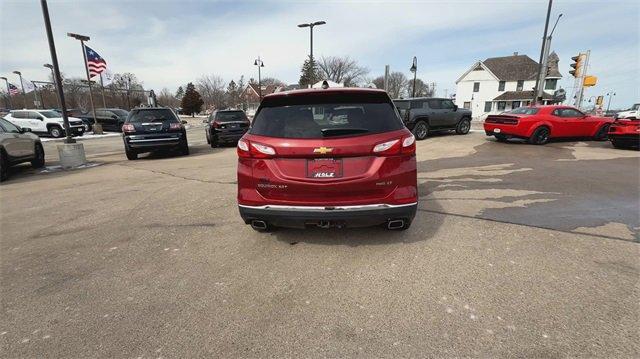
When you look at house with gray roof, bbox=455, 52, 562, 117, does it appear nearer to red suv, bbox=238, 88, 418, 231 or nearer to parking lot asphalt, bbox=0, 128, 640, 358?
parking lot asphalt, bbox=0, 128, 640, 358

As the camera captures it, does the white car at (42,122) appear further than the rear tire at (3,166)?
Yes

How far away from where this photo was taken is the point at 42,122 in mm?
21656

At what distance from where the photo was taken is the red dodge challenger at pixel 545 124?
12.0m

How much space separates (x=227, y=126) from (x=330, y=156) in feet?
39.7

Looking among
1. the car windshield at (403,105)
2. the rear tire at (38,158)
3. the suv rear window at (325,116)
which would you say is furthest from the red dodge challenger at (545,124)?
the rear tire at (38,158)

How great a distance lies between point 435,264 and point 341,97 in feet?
6.23

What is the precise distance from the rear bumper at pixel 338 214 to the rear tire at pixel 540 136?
11.3 m

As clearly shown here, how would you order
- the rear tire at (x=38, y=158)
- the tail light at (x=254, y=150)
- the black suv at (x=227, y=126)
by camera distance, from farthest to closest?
the black suv at (x=227, y=126)
the rear tire at (x=38, y=158)
the tail light at (x=254, y=150)

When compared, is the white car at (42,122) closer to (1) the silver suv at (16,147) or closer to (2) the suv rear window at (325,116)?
(1) the silver suv at (16,147)

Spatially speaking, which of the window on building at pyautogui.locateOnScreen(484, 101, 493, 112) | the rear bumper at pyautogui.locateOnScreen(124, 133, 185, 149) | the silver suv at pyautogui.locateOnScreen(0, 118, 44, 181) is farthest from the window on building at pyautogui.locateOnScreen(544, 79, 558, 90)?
the silver suv at pyautogui.locateOnScreen(0, 118, 44, 181)

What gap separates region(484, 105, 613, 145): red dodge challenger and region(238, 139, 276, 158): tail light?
39.2ft

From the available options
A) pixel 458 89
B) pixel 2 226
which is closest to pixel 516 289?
pixel 2 226

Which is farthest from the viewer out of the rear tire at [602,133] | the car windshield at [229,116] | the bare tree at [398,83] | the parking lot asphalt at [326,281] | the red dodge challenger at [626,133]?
the bare tree at [398,83]

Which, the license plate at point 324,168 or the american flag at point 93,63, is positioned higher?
the american flag at point 93,63
